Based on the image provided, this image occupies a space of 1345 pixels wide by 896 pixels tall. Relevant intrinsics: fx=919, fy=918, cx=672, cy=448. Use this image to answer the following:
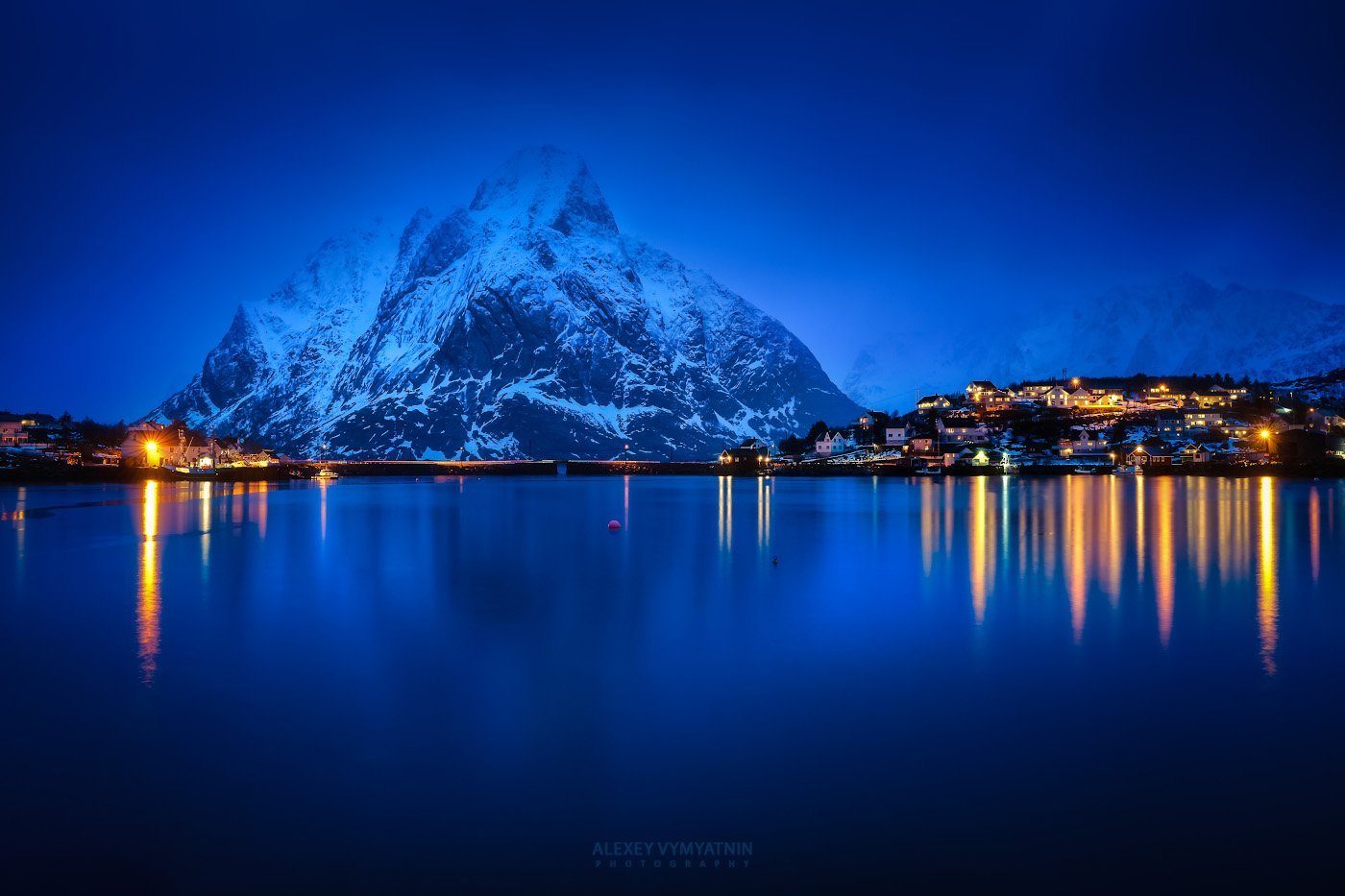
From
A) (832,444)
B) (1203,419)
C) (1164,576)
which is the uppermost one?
(1203,419)

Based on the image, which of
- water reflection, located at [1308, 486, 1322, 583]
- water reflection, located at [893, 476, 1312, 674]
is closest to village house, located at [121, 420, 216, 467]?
water reflection, located at [893, 476, 1312, 674]

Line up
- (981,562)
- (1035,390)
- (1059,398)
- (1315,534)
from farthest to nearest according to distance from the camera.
A: (1035,390) < (1059,398) < (1315,534) < (981,562)

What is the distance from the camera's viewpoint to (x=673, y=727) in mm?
11586

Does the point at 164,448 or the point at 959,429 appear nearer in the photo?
the point at 959,429

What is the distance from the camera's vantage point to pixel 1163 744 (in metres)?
10.7

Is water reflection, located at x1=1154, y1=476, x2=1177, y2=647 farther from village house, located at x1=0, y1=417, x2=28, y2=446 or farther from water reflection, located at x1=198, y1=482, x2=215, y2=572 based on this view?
village house, located at x1=0, y1=417, x2=28, y2=446

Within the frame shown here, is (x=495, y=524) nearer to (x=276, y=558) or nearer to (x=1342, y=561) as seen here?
(x=276, y=558)

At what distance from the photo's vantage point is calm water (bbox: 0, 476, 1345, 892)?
7.88 metres

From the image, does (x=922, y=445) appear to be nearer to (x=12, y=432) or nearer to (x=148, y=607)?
(x=148, y=607)

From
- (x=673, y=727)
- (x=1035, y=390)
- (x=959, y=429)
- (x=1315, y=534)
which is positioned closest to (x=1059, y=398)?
(x=1035, y=390)

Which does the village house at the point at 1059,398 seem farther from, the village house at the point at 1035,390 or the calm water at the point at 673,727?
the calm water at the point at 673,727

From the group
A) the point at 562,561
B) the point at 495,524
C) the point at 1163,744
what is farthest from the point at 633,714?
the point at 495,524

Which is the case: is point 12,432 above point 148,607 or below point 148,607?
above

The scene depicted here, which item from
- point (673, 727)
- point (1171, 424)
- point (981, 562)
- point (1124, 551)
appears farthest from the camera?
point (1171, 424)
